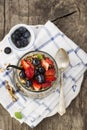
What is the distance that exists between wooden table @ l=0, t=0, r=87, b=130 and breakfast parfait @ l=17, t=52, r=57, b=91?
130 millimetres

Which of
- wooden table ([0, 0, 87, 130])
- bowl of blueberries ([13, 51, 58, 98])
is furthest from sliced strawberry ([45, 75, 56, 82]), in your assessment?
wooden table ([0, 0, 87, 130])

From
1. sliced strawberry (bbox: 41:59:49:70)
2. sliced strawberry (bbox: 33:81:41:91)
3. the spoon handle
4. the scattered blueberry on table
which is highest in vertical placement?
the scattered blueberry on table

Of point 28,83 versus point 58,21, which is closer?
point 28,83

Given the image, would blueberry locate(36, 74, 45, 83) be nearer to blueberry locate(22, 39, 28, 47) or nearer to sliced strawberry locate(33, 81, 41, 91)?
sliced strawberry locate(33, 81, 41, 91)

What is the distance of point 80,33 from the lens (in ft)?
8.35

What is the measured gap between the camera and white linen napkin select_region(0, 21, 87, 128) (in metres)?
2.47

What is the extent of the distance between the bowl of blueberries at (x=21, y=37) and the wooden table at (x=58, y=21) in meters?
0.05

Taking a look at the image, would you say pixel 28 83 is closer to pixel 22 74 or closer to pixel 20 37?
pixel 22 74

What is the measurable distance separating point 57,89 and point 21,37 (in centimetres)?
21

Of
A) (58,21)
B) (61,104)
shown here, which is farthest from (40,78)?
(58,21)

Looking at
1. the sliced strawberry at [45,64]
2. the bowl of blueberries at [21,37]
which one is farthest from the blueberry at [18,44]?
the sliced strawberry at [45,64]

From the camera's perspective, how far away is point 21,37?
2496 mm

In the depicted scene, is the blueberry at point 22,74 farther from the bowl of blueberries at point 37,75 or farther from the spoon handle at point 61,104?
the spoon handle at point 61,104

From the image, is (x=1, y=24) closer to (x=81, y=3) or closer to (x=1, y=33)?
(x=1, y=33)
